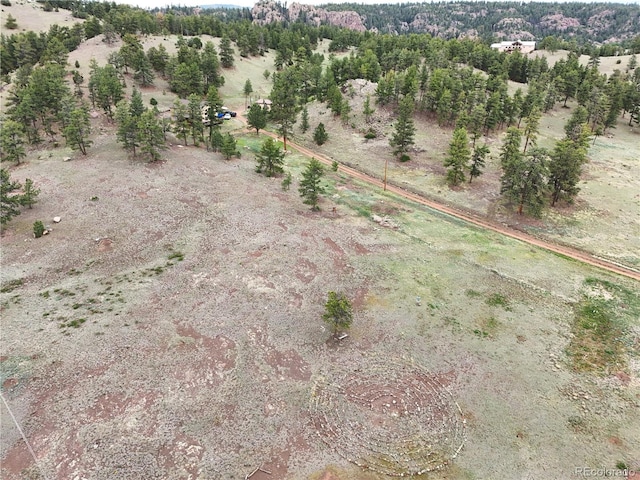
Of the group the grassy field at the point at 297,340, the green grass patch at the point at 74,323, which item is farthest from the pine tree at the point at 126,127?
the green grass patch at the point at 74,323

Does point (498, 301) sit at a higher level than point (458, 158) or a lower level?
lower

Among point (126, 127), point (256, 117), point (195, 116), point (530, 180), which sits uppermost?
point (195, 116)

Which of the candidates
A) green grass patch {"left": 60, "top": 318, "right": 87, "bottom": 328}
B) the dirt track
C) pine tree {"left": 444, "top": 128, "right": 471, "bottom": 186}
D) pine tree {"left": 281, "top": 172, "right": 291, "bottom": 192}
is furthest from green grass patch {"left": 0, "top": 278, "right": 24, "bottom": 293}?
pine tree {"left": 444, "top": 128, "right": 471, "bottom": 186}

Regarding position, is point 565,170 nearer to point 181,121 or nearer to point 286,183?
point 286,183

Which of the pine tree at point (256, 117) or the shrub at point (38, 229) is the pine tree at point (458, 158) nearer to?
the pine tree at point (256, 117)

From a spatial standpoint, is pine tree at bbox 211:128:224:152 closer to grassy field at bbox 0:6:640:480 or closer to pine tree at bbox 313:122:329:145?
grassy field at bbox 0:6:640:480

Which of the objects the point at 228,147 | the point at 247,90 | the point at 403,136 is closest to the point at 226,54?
the point at 247,90

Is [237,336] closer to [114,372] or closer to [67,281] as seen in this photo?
[114,372]
